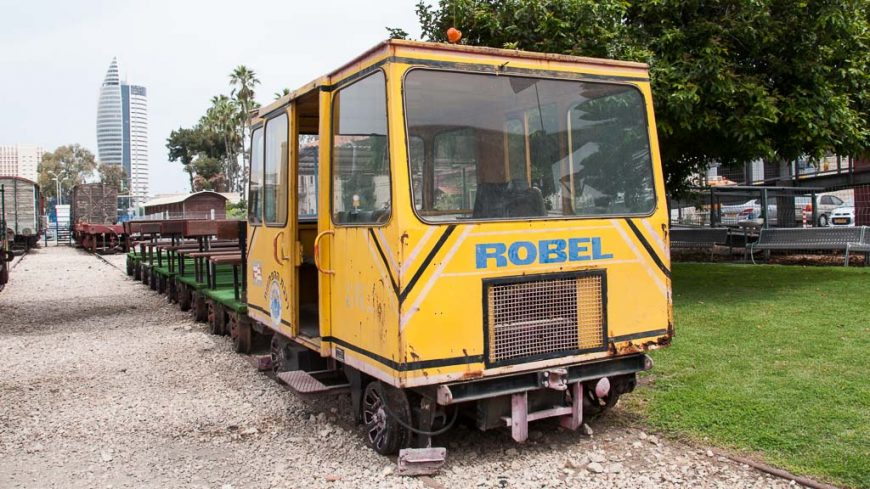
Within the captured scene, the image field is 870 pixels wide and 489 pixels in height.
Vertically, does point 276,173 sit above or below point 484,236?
above

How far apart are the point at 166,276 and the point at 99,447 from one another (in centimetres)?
825

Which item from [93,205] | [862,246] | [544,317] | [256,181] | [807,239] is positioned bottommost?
[544,317]

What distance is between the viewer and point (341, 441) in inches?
195

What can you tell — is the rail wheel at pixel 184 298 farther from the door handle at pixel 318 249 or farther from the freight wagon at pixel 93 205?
the freight wagon at pixel 93 205

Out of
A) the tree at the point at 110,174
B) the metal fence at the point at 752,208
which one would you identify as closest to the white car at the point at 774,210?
the metal fence at the point at 752,208

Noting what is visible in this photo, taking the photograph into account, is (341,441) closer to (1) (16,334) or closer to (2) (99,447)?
(2) (99,447)

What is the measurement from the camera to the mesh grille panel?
4258mm

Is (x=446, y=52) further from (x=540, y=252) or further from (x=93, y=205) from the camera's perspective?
(x=93, y=205)

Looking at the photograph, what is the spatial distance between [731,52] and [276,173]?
6948mm

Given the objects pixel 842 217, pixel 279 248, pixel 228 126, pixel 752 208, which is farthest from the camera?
pixel 228 126

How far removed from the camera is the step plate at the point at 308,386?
16.3ft

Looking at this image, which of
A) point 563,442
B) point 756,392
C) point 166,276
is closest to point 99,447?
point 563,442

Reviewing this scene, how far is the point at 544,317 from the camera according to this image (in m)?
4.40

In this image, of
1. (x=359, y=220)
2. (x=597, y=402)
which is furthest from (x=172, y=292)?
(x=597, y=402)
